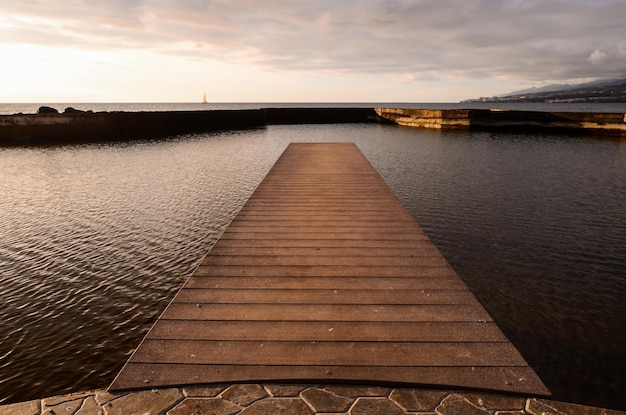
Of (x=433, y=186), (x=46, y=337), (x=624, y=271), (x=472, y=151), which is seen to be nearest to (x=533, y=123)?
(x=472, y=151)

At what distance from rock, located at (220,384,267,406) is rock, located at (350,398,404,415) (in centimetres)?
80

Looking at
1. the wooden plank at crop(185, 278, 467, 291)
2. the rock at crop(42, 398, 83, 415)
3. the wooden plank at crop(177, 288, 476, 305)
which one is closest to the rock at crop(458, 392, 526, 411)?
the wooden plank at crop(177, 288, 476, 305)

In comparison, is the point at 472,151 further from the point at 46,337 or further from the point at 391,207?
the point at 46,337

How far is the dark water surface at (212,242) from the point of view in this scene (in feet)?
16.3

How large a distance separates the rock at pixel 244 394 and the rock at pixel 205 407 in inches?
2.0

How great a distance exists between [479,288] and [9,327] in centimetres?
810

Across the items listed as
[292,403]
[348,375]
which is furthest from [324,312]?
[292,403]

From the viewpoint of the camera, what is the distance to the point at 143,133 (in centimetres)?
3388

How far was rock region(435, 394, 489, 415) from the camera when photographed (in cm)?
285

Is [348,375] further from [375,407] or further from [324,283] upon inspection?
[324,283]

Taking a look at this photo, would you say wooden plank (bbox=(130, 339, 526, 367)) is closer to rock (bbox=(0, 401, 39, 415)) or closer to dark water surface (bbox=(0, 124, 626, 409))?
rock (bbox=(0, 401, 39, 415))

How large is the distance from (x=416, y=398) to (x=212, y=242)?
681 cm

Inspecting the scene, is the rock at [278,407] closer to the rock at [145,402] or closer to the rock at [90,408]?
the rock at [145,402]

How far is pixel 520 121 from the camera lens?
34.1 metres
